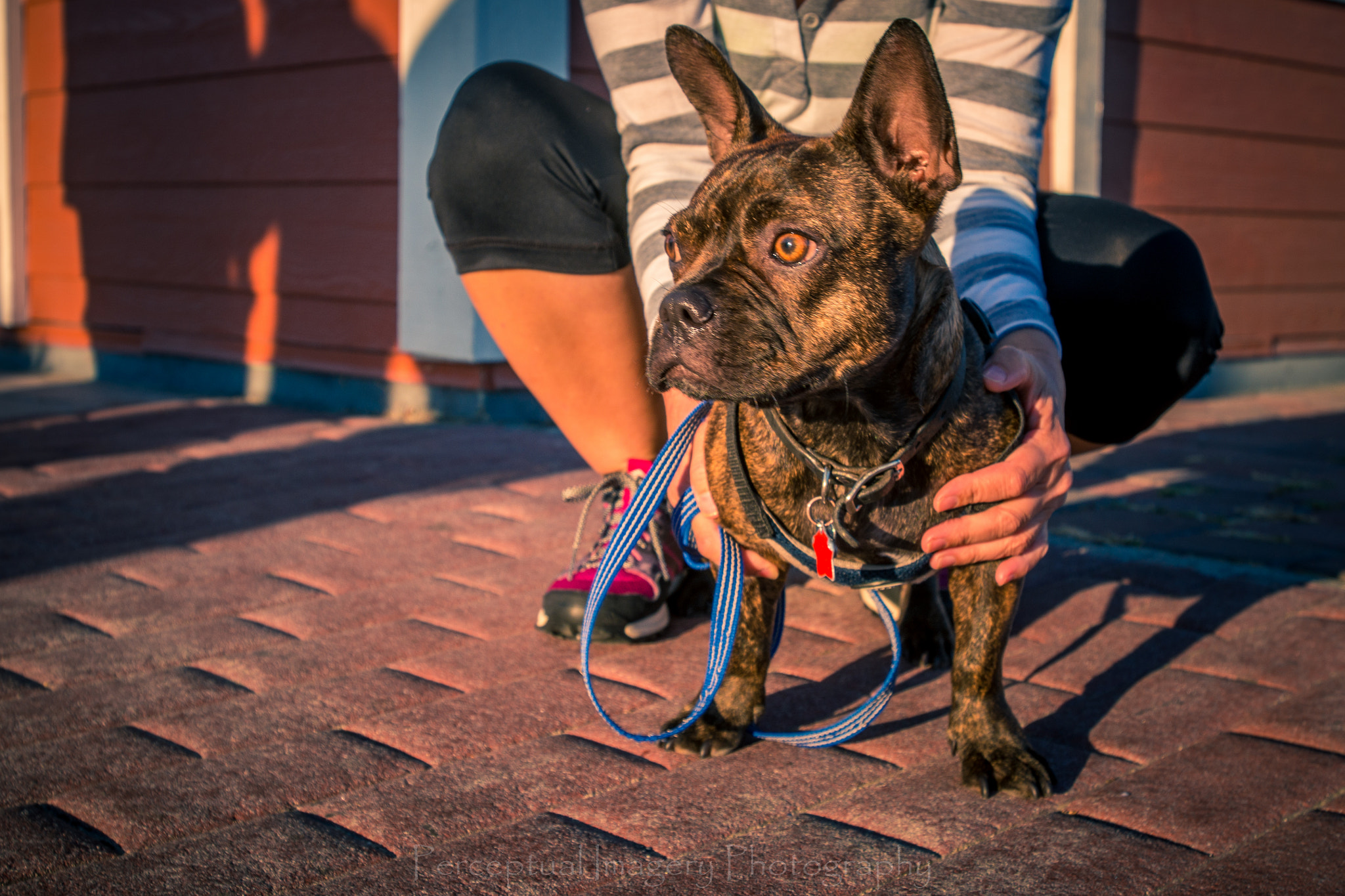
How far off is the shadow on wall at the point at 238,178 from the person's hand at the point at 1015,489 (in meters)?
4.26

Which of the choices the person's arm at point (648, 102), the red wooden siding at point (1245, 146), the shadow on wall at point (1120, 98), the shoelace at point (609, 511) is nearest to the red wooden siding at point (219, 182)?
the shoelace at point (609, 511)

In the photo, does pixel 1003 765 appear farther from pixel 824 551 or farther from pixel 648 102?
pixel 648 102

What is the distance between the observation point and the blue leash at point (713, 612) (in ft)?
6.15

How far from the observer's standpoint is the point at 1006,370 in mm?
1831

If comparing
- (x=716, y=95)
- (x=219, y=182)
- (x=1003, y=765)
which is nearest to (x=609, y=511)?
(x=716, y=95)

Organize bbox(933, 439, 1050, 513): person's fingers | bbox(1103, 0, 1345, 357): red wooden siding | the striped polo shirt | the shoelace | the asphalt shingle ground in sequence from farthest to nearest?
bbox(1103, 0, 1345, 357): red wooden siding < the shoelace < the striped polo shirt < bbox(933, 439, 1050, 513): person's fingers < the asphalt shingle ground

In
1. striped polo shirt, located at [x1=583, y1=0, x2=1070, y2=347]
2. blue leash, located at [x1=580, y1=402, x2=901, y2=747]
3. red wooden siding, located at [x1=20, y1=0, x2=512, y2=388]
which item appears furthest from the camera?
red wooden siding, located at [x1=20, y1=0, x2=512, y2=388]

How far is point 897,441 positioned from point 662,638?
37.3 inches

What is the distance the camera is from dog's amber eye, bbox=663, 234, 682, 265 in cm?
194

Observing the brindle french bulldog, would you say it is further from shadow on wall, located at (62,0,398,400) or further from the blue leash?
shadow on wall, located at (62,0,398,400)

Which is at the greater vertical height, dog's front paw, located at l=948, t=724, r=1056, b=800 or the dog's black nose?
the dog's black nose

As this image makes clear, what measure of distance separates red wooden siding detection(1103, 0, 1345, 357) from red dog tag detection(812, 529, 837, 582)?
5643 mm

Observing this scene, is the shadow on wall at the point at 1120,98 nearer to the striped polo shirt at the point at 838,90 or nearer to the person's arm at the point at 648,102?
the striped polo shirt at the point at 838,90

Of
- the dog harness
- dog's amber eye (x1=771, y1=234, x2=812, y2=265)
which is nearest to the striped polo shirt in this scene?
the dog harness
